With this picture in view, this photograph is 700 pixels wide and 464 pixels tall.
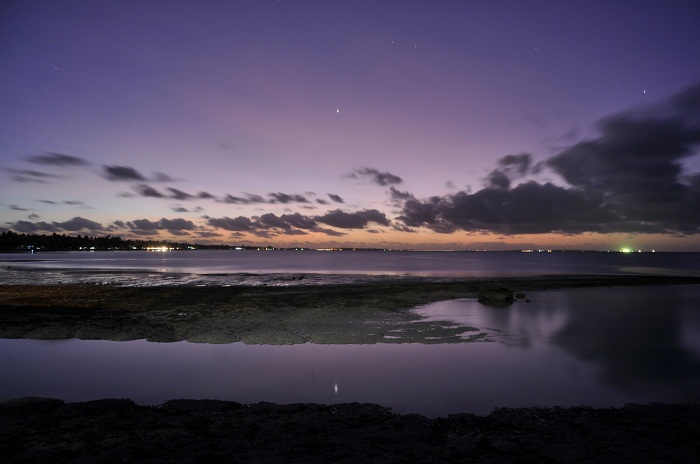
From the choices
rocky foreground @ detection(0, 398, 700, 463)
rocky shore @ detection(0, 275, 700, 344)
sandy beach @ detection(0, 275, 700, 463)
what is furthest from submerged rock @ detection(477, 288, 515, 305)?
rocky foreground @ detection(0, 398, 700, 463)

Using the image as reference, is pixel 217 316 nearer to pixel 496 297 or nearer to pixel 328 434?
pixel 328 434

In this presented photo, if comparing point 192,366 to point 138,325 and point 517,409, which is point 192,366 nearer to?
point 138,325

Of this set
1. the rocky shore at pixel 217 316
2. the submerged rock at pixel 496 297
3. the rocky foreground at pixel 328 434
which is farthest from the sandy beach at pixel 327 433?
the submerged rock at pixel 496 297

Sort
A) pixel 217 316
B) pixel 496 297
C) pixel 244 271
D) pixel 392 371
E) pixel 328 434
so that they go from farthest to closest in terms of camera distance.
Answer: pixel 244 271 → pixel 496 297 → pixel 217 316 → pixel 392 371 → pixel 328 434

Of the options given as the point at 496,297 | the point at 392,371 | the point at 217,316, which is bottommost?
the point at 392,371

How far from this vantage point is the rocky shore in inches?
637

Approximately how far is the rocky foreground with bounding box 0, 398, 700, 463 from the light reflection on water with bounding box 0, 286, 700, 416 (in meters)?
1.17

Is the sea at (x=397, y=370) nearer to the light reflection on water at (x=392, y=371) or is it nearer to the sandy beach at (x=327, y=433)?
the light reflection on water at (x=392, y=371)

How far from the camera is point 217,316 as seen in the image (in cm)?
2000

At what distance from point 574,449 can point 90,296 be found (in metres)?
29.6

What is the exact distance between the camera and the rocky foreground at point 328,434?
638 cm

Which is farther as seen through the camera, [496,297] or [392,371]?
[496,297]

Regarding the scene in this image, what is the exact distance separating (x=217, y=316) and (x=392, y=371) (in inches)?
453

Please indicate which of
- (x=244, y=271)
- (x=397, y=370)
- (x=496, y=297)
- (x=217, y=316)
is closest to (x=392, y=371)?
(x=397, y=370)
